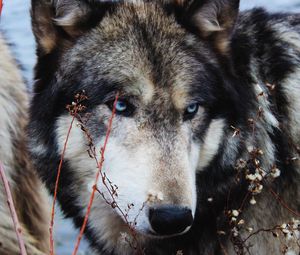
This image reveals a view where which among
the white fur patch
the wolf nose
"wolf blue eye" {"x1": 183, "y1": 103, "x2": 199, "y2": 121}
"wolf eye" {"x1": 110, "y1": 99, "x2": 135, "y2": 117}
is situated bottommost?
the white fur patch

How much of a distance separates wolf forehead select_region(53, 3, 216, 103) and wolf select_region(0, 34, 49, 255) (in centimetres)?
83

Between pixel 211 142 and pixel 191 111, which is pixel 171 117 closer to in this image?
pixel 191 111

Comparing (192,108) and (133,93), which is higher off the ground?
(133,93)

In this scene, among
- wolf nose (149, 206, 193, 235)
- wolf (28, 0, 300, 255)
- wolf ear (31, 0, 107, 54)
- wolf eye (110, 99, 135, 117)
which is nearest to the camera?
wolf nose (149, 206, 193, 235)

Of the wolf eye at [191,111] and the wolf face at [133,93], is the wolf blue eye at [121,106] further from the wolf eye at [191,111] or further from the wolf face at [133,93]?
the wolf eye at [191,111]

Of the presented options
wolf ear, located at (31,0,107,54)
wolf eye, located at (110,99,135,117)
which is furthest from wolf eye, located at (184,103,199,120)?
wolf ear, located at (31,0,107,54)

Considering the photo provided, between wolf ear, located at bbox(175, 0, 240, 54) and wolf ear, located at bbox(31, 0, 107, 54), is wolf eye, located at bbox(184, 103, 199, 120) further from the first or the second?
wolf ear, located at bbox(31, 0, 107, 54)

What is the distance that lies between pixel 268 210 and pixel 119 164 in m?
1.13

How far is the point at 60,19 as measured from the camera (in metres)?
3.78

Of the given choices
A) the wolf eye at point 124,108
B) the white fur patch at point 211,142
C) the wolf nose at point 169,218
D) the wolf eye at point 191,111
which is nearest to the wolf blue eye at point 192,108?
the wolf eye at point 191,111

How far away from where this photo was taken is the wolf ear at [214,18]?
3793mm

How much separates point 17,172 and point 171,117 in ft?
4.62

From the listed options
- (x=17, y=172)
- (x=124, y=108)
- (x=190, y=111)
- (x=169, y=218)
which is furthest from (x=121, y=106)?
(x=17, y=172)

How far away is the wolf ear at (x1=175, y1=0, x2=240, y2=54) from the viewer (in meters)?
3.79
